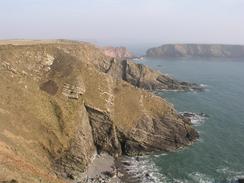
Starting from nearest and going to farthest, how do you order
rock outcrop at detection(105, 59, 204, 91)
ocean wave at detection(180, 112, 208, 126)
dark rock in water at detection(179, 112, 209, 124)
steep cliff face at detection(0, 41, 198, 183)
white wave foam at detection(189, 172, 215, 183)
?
1. white wave foam at detection(189, 172, 215, 183)
2. steep cliff face at detection(0, 41, 198, 183)
3. ocean wave at detection(180, 112, 208, 126)
4. dark rock in water at detection(179, 112, 209, 124)
5. rock outcrop at detection(105, 59, 204, 91)

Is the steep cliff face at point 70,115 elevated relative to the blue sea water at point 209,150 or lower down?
elevated

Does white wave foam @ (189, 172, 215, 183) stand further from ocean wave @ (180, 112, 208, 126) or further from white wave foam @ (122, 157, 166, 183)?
ocean wave @ (180, 112, 208, 126)

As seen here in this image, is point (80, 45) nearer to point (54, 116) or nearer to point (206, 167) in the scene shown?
point (54, 116)

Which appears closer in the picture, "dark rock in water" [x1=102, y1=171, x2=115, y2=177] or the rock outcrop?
"dark rock in water" [x1=102, y1=171, x2=115, y2=177]

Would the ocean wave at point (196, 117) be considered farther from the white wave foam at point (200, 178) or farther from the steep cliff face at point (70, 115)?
the white wave foam at point (200, 178)

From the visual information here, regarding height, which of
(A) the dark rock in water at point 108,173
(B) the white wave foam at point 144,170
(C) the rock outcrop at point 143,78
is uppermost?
(C) the rock outcrop at point 143,78

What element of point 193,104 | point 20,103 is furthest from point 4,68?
point 193,104

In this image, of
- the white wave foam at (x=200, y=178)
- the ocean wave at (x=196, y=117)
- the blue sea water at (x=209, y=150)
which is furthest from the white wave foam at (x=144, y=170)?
the ocean wave at (x=196, y=117)

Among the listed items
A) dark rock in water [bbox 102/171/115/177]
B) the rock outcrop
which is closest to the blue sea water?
dark rock in water [bbox 102/171/115/177]

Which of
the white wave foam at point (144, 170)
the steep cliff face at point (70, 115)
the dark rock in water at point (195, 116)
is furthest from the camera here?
the dark rock in water at point (195, 116)

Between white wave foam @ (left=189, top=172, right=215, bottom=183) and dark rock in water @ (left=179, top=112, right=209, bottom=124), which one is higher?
dark rock in water @ (left=179, top=112, right=209, bottom=124)

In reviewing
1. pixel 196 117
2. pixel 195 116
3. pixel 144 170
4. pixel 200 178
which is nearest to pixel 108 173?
pixel 144 170
